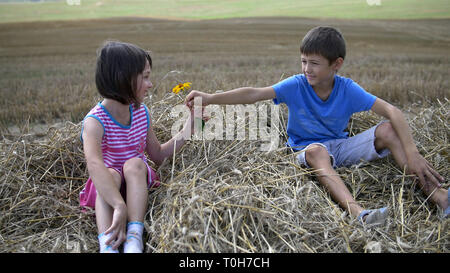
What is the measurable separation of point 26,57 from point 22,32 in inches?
145

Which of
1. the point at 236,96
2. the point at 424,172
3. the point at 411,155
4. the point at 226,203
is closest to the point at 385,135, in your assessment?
the point at 411,155

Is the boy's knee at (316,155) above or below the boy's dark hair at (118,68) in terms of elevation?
below

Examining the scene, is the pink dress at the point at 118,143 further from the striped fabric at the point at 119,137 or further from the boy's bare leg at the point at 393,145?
the boy's bare leg at the point at 393,145

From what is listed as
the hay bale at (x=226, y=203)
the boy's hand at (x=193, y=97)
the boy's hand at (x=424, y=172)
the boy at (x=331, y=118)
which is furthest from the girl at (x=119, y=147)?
the boy's hand at (x=424, y=172)

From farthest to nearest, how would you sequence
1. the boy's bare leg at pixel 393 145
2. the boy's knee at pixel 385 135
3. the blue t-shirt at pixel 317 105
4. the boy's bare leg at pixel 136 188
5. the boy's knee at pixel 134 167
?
the blue t-shirt at pixel 317 105 → the boy's knee at pixel 385 135 → the boy's bare leg at pixel 393 145 → the boy's knee at pixel 134 167 → the boy's bare leg at pixel 136 188

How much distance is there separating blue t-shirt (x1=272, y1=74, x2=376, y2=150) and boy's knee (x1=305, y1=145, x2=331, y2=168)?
0.19 meters

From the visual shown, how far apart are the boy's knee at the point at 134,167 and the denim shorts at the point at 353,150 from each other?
0.98 m

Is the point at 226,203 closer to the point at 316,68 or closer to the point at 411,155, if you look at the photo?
the point at 316,68

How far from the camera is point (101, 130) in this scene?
207cm

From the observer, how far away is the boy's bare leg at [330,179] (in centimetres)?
216

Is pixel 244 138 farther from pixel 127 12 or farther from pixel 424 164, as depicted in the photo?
pixel 127 12

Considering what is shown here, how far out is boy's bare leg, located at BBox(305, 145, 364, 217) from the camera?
216 cm

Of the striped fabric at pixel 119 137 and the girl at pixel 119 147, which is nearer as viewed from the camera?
the girl at pixel 119 147

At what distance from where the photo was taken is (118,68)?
204 centimetres
